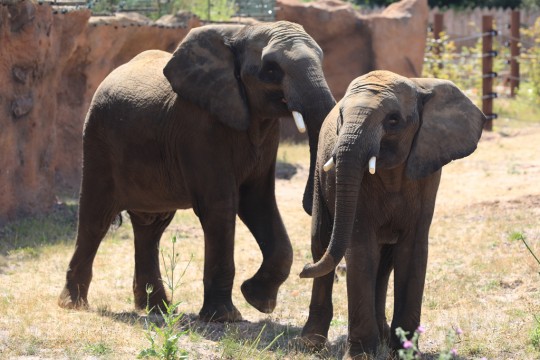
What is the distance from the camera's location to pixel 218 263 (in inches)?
306

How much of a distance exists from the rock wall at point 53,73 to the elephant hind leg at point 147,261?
3.09m

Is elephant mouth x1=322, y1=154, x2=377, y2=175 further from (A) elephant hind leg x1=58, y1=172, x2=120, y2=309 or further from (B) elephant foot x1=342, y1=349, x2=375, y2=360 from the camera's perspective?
(A) elephant hind leg x1=58, y1=172, x2=120, y2=309

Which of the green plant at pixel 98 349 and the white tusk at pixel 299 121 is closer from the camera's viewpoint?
the green plant at pixel 98 349

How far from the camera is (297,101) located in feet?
23.6

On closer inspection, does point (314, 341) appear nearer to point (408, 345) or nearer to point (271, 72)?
point (271, 72)

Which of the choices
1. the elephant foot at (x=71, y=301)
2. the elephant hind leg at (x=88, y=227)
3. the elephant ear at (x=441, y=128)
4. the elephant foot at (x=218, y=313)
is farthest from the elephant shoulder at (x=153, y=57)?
the elephant ear at (x=441, y=128)

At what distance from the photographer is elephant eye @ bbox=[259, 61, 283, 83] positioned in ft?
24.5

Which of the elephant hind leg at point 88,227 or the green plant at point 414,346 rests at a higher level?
the green plant at point 414,346

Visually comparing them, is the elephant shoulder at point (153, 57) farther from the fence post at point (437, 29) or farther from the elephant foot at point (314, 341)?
the fence post at point (437, 29)

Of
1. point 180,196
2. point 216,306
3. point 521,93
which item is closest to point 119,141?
point 180,196

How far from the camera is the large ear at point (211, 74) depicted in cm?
772

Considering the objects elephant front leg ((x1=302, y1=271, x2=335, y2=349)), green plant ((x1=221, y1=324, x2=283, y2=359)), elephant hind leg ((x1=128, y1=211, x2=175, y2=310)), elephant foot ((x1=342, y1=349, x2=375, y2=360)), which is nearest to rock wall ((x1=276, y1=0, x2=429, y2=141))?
elephant hind leg ((x1=128, y1=211, x2=175, y2=310))

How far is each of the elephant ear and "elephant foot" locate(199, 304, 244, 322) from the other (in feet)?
6.81

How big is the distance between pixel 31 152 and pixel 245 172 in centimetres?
466
